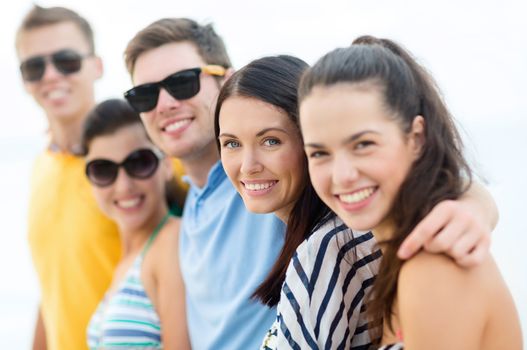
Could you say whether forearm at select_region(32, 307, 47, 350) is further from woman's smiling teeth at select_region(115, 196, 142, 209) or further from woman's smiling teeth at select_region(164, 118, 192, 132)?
woman's smiling teeth at select_region(164, 118, 192, 132)

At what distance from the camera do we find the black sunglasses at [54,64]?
423 centimetres

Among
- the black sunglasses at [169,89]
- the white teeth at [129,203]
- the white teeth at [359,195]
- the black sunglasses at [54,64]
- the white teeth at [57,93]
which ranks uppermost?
the black sunglasses at [54,64]

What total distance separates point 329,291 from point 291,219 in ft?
1.22

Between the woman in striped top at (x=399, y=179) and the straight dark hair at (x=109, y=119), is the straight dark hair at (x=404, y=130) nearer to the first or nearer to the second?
the woman in striped top at (x=399, y=179)

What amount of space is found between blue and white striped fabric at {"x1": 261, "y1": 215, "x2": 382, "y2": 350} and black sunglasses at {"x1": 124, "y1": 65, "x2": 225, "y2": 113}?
1.15 m

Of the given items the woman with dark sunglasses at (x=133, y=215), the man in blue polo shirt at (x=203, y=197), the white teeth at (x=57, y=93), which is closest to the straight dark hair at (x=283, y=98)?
the man in blue polo shirt at (x=203, y=197)

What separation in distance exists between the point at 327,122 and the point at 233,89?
1.80ft

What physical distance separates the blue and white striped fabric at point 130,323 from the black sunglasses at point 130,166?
20.0 inches

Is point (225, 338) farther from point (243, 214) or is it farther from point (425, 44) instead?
point (425, 44)

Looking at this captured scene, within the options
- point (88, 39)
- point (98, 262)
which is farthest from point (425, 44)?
point (98, 262)

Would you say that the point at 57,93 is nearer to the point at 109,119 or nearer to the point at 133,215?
the point at 109,119

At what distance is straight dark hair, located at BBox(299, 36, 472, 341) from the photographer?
6.11ft

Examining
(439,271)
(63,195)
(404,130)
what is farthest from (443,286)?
(63,195)

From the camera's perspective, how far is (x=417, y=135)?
1.92m
